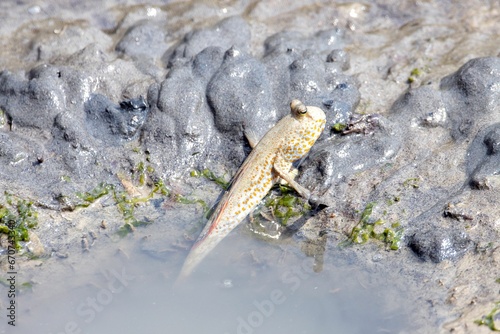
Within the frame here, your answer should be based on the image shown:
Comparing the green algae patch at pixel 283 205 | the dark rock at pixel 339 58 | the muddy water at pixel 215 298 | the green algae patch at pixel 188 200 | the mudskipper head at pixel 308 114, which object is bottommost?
the muddy water at pixel 215 298

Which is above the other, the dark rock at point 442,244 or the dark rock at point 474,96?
the dark rock at point 474,96

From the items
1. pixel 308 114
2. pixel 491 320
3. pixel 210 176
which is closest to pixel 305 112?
pixel 308 114

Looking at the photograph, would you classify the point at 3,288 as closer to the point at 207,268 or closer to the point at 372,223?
the point at 207,268

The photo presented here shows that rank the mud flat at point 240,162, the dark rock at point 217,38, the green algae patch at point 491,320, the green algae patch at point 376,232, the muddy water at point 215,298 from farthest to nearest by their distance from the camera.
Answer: the dark rock at point 217,38, the green algae patch at point 376,232, the mud flat at point 240,162, the muddy water at point 215,298, the green algae patch at point 491,320

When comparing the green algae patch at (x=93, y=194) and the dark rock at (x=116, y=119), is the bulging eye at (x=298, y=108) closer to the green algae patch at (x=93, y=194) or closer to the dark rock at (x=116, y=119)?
the dark rock at (x=116, y=119)

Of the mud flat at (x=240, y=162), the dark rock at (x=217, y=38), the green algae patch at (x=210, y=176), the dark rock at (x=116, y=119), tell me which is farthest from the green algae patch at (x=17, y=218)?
the dark rock at (x=217, y=38)

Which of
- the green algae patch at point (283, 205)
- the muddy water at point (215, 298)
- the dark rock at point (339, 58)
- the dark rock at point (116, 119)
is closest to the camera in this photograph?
the muddy water at point (215, 298)

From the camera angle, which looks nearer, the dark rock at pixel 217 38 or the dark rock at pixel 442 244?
the dark rock at pixel 442 244
